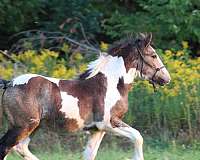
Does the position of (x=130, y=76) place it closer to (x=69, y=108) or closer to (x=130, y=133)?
(x=130, y=133)

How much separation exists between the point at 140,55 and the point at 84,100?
1.03 metres

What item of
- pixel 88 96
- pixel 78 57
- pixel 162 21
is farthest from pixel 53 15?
pixel 88 96

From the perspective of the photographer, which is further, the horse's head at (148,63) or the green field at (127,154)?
the green field at (127,154)

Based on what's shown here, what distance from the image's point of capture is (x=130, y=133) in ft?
33.3

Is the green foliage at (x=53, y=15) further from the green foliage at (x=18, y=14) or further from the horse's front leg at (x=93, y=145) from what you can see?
the horse's front leg at (x=93, y=145)

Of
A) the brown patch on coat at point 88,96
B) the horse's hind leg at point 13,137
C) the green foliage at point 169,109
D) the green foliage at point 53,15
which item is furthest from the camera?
the green foliage at point 53,15

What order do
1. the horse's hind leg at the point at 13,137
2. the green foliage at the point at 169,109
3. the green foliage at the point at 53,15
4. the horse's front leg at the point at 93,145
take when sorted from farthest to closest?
the green foliage at the point at 53,15
the green foliage at the point at 169,109
the horse's front leg at the point at 93,145
the horse's hind leg at the point at 13,137

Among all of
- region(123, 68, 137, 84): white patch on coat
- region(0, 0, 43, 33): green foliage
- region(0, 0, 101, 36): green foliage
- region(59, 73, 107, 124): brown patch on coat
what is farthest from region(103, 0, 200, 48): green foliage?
region(59, 73, 107, 124): brown patch on coat

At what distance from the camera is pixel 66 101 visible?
400 inches

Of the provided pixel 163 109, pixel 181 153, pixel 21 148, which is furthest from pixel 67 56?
pixel 21 148

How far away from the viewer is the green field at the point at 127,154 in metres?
11.3

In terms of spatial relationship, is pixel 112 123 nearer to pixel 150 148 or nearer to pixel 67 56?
pixel 150 148

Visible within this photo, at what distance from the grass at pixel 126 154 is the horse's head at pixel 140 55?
1.23m

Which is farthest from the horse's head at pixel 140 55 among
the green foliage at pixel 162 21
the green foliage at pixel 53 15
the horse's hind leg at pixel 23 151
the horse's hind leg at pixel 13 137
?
the green foliage at pixel 53 15
